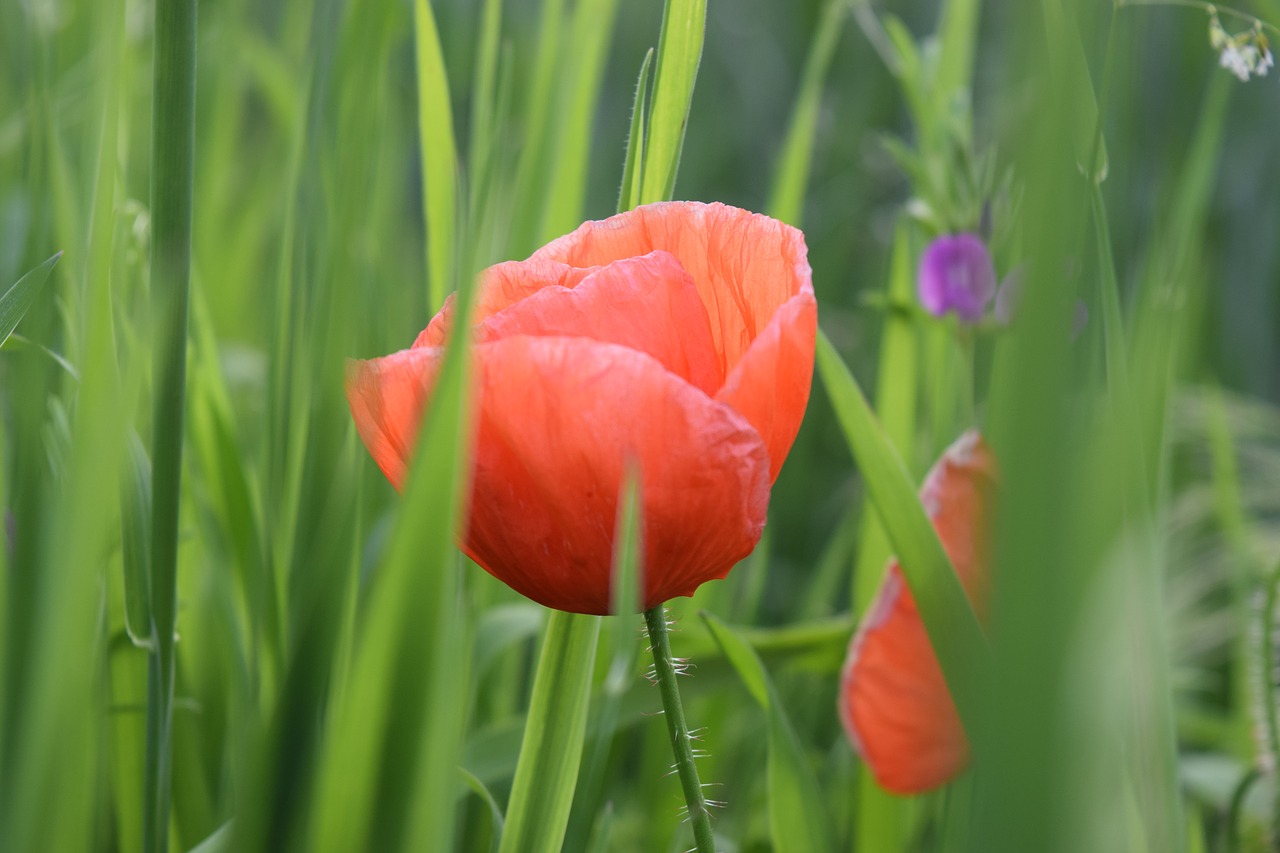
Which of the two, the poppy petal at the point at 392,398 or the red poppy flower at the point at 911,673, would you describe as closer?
the poppy petal at the point at 392,398

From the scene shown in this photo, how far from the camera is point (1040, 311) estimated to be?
15 centimetres

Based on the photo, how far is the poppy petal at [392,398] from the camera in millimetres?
230

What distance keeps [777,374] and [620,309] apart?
1.6 inches

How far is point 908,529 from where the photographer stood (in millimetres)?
291

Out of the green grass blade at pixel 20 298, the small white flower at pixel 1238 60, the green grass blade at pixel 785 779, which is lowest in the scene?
the green grass blade at pixel 785 779

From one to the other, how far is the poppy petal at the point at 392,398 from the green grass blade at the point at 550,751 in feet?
0.21

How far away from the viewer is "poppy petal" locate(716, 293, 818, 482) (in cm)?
23

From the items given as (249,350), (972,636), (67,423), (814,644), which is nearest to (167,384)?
(67,423)

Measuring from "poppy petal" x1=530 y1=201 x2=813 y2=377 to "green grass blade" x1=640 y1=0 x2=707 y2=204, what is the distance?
30mm

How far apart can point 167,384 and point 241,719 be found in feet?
0.45

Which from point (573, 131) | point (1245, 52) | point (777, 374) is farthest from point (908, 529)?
point (573, 131)

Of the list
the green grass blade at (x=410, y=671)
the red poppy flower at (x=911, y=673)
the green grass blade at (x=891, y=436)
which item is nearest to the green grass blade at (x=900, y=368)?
the green grass blade at (x=891, y=436)

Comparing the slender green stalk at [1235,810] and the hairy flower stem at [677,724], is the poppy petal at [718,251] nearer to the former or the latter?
the hairy flower stem at [677,724]

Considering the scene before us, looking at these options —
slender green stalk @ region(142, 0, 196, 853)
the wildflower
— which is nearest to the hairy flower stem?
slender green stalk @ region(142, 0, 196, 853)
